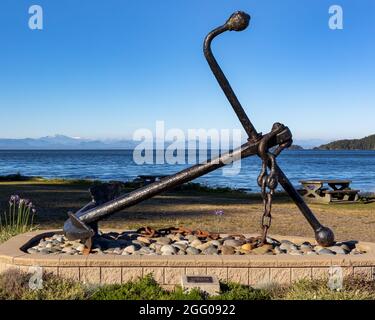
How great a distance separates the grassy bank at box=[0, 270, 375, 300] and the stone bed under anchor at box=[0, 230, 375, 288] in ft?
0.40

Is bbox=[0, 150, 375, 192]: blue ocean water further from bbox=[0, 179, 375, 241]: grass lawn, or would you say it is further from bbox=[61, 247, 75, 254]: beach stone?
bbox=[61, 247, 75, 254]: beach stone

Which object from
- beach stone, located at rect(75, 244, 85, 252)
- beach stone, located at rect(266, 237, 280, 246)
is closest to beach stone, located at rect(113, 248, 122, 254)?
beach stone, located at rect(75, 244, 85, 252)

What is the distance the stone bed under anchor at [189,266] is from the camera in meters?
5.55

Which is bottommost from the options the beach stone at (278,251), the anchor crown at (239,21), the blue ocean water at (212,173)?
the blue ocean water at (212,173)

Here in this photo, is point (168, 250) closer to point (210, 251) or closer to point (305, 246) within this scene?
point (210, 251)

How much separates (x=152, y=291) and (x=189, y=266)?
0.52 metres

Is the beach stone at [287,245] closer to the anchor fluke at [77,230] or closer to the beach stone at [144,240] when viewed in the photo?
the beach stone at [144,240]

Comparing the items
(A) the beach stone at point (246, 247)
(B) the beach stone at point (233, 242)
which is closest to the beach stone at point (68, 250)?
(B) the beach stone at point (233, 242)

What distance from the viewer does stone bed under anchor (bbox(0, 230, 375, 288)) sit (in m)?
5.55

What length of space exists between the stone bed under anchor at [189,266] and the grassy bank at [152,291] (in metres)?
0.12

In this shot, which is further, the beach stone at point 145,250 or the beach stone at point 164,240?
the beach stone at point 164,240
